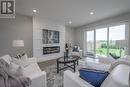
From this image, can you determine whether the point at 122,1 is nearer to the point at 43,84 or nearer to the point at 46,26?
the point at 43,84

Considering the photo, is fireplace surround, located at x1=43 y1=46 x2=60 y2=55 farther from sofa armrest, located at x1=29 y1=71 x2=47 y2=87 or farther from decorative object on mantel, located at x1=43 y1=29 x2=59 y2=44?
sofa armrest, located at x1=29 y1=71 x2=47 y2=87

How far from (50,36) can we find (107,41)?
3.51 m

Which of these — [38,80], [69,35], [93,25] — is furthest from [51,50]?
[38,80]

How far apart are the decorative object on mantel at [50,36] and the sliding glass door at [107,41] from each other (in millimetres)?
2501

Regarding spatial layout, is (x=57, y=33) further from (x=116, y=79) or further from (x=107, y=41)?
(x=116, y=79)

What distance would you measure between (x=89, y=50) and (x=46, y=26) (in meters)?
3.65

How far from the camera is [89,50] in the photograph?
692 cm

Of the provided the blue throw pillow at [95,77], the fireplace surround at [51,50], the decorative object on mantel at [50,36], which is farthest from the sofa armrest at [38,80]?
the decorative object on mantel at [50,36]

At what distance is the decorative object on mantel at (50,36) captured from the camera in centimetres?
558

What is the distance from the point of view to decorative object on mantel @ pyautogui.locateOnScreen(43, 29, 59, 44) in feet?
18.3

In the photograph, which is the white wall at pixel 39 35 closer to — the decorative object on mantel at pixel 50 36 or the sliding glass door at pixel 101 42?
the decorative object on mantel at pixel 50 36

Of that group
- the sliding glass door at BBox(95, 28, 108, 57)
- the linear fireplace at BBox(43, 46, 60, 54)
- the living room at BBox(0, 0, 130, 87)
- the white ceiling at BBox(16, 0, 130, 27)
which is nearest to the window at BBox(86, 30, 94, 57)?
the living room at BBox(0, 0, 130, 87)

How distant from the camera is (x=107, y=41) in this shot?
542cm

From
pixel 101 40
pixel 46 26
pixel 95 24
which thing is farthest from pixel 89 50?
pixel 46 26
